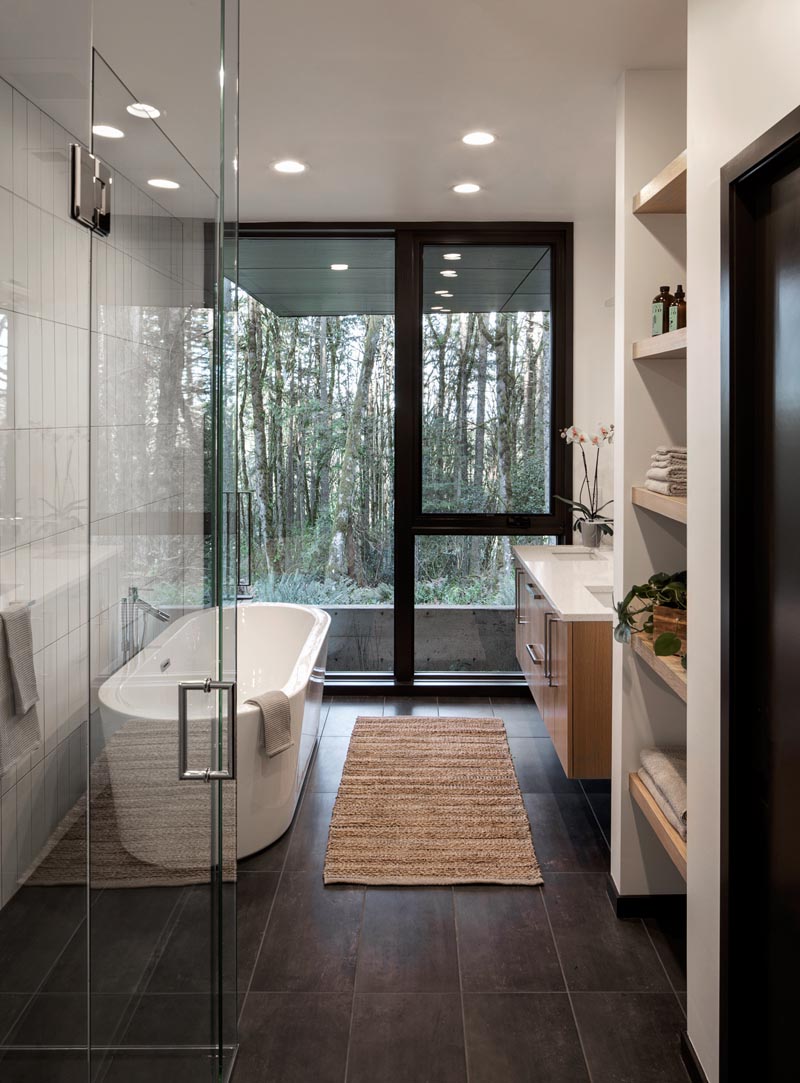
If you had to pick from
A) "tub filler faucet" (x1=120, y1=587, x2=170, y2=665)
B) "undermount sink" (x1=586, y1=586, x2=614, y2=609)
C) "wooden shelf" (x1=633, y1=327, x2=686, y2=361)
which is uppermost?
"wooden shelf" (x1=633, y1=327, x2=686, y2=361)

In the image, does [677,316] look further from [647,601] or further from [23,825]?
[23,825]

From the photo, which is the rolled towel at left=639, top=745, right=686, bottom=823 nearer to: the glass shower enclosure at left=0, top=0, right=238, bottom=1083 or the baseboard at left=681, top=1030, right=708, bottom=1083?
the baseboard at left=681, top=1030, right=708, bottom=1083

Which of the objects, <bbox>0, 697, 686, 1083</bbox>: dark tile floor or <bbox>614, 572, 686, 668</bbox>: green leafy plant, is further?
<bbox>614, 572, 686, 668</bbox>: green leafy plant

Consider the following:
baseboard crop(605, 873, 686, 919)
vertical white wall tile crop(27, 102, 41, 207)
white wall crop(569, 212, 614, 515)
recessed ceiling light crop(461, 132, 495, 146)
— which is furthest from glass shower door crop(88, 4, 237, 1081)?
white wall crop(569, 212, 614, 515)

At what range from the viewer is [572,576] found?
12.5 feet

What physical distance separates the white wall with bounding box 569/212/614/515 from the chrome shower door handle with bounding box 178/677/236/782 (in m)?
3.37

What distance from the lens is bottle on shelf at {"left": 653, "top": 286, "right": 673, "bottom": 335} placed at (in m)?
2.44

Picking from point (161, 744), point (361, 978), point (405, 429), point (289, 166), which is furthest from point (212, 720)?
point (405, 429)

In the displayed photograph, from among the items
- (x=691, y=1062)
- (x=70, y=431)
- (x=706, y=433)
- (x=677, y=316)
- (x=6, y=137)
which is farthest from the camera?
(x=677, y=316)

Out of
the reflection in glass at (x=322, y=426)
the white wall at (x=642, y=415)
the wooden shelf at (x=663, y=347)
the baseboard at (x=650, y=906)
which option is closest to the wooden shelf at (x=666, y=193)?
the white wall at (x=642, y=415)

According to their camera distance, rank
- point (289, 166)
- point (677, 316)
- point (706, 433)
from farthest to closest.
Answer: point (289, 166) → point (677, 316) → point (706, 433)

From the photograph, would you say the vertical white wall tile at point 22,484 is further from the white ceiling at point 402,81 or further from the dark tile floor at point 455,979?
the dark tile floor at point 455,979

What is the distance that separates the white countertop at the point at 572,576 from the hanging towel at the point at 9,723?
225cm

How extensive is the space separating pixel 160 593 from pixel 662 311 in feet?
5.67
